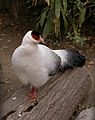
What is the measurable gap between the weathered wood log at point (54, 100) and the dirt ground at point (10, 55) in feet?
0.91

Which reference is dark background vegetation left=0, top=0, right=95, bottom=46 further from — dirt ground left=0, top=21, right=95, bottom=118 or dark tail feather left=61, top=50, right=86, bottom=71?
dark tail feather left=61, top=50, right=86, bottom=71

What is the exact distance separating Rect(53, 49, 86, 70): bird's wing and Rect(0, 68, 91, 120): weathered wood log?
7cm

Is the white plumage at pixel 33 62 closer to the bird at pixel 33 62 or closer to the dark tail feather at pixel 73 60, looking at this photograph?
the bird at pixel 33 62

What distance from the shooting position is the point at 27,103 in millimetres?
2029

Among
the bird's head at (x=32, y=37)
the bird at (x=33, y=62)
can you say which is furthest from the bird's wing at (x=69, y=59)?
the bird's head at (x=32, y=37)

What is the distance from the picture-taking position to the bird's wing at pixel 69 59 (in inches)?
96.6

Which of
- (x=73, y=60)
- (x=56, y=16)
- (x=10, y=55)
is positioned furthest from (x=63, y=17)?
(x=10, y=55)

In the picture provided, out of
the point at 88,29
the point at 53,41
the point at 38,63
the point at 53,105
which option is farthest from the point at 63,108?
the point at 88,29

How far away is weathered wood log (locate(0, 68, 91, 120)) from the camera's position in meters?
1.92

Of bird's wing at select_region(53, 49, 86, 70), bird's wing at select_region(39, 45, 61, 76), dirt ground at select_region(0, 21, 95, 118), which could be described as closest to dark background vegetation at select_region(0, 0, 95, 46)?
dirt ground at select_region(0, 21, 95, 118)

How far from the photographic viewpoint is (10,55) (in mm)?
3525

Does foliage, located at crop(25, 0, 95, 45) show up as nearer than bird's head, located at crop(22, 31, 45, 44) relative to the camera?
No

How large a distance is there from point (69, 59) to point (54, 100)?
1.83ft

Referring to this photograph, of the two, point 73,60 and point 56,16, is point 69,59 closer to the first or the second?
point 73,60
